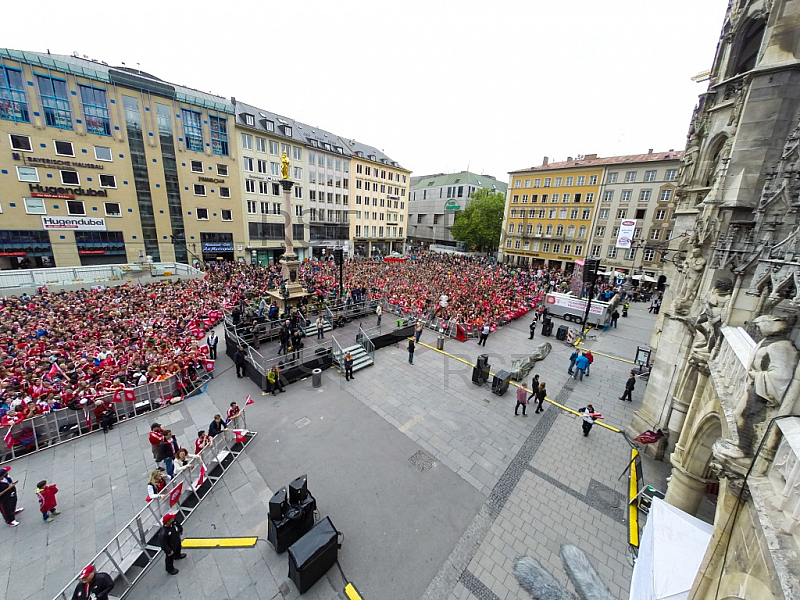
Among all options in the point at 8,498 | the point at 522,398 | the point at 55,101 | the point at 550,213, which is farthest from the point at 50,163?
the point at 550,213

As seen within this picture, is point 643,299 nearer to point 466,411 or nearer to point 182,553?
point 466,411

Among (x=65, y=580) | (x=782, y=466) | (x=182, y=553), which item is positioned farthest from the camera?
(x=182, y=553)

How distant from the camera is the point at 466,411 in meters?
11.5

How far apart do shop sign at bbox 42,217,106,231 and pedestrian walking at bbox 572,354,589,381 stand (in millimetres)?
41052

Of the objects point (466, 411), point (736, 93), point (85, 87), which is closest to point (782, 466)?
point (466, 411)

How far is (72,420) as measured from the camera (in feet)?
30.8

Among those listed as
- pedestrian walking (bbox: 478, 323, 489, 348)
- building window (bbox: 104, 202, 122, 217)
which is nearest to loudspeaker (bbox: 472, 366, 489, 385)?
pedestrian walking (bbox: 478, 323, 489, 348)

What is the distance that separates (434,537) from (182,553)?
5378mm

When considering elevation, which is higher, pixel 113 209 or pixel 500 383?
pixel 113 209

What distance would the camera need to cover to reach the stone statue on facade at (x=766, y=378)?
133 inches

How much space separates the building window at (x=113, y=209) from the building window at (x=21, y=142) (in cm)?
583

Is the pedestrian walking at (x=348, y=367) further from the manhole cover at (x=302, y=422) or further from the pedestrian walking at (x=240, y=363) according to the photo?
the pedestrian walking at (x=240, y=363)

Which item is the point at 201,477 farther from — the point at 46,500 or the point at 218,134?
the point at 218,134

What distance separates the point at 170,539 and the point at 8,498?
4.07m
